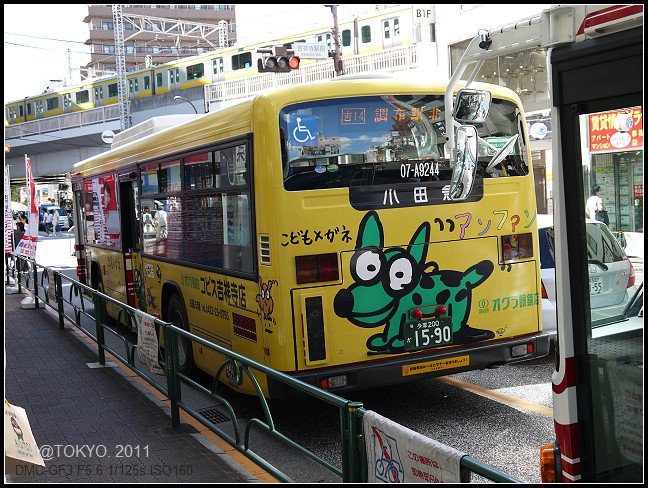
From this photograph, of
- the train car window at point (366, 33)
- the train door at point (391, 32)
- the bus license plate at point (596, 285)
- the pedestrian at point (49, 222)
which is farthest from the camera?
the pedestrian at point (49, 222)

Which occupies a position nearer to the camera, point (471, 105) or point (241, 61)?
point (471, 105)

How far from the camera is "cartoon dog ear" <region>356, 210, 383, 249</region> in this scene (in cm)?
659

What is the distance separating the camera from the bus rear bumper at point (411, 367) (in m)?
6.34

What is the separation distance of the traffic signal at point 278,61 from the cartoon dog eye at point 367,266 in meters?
12.5

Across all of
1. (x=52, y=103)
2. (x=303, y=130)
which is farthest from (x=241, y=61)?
(x=303, y=130)

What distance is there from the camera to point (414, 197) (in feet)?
22.3

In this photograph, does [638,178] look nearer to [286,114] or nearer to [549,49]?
[549,49]

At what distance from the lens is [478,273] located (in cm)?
702

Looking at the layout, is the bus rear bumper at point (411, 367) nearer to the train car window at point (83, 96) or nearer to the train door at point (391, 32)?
the train door at point (391, 32)

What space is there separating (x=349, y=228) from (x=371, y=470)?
2.79 m

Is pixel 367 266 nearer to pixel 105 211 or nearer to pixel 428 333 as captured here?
pixel 428 333

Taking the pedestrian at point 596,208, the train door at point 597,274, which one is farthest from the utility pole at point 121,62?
the pedestrian at point 596,208

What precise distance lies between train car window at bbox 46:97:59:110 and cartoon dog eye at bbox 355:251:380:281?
52.4 meters

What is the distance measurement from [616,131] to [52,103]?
5633 centimetres
